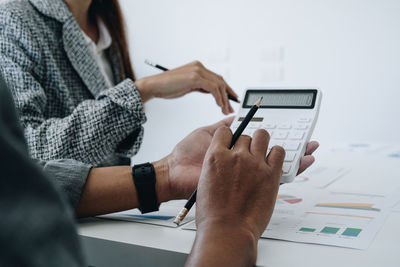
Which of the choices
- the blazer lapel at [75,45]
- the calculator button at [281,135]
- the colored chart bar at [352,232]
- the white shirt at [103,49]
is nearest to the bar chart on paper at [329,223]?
the colored chart bar at [352,232]

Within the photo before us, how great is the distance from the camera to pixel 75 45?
102 cm

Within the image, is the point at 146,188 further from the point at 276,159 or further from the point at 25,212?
the point at 25,212

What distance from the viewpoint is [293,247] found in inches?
16.4

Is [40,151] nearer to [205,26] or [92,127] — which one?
[92,127]

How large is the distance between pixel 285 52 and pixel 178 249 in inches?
77.4

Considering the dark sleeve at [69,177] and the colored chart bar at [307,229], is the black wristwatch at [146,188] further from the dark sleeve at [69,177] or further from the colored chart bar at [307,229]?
the colored chart bar at [307,229]

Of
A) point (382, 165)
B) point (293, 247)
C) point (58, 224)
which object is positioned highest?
point (58, 224)

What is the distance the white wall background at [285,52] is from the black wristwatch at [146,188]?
1291 mm

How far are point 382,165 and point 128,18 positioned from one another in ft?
7.40

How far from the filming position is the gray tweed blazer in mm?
734

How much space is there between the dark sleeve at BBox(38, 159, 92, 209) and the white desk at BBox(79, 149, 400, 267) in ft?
0.14

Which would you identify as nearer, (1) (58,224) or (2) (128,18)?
(1) (58,224)

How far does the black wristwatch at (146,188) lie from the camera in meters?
0.57

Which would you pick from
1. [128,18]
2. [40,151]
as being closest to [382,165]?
[40,151]
